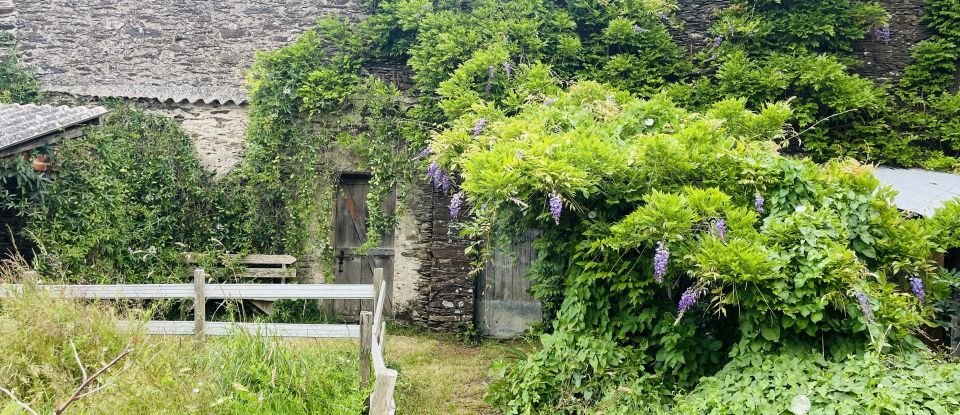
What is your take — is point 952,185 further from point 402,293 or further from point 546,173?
point 402,293

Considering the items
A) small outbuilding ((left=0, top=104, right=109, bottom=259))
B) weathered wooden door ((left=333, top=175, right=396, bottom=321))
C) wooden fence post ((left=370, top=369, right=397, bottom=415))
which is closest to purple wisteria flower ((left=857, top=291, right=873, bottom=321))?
wooden fence post ((left=370, top=369, right=397, bottom=415))

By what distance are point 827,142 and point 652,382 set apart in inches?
174

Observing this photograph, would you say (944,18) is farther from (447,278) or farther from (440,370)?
(440,370)

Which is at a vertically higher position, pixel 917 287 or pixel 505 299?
pixel 917 287

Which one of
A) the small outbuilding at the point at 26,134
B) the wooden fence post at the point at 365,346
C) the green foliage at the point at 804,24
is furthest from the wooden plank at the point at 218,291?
the green foliage at the point at 804,24

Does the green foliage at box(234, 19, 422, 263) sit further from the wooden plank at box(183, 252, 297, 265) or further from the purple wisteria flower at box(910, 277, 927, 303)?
the purple wisteria flower at box(910, 277, 927, 303)

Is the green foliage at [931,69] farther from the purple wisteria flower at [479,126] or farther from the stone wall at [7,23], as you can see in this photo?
the stone wall at [7,23]

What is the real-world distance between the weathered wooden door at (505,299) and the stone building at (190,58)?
9 cm

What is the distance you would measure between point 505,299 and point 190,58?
5631 mm

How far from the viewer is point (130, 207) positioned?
766 centimetres

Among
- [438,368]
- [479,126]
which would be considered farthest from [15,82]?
[438,368]

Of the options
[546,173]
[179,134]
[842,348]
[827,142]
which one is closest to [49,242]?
[179,134]

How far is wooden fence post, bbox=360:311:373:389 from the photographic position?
4.71 meters

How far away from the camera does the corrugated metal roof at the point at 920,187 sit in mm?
5219
